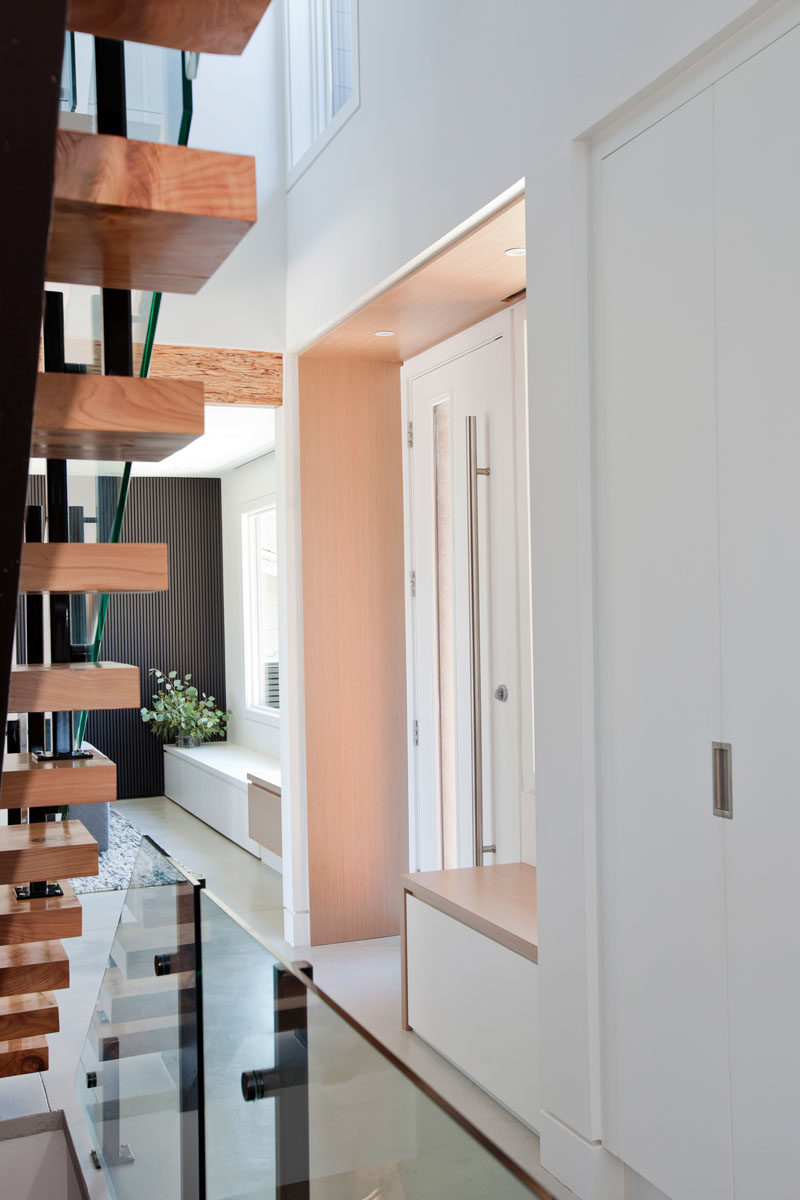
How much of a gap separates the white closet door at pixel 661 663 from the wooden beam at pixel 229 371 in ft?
8.15

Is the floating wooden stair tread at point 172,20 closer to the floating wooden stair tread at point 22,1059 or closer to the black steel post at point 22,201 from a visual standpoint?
the black steel post at point 22,201

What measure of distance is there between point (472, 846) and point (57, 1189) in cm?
182

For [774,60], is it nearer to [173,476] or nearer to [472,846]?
[472,846]

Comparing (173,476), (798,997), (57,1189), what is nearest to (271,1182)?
(798,997)

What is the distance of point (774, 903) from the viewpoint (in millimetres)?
2023

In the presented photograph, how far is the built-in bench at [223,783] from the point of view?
256 inches

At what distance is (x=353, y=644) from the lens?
4801mm

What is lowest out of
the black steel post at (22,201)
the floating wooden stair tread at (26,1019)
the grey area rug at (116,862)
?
the grey area rug at (116,862)

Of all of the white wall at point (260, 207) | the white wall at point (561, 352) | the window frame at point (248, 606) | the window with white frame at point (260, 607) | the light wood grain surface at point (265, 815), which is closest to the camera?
the white wall at point (561, 352)

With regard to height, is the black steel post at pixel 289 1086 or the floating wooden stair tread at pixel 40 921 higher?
the black steel post at pixel 289 1086

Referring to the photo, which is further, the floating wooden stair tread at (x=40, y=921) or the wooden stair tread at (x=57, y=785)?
the floating wooden stair tread at (x=40, y=921)

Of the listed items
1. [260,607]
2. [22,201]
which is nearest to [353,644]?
[260,607]

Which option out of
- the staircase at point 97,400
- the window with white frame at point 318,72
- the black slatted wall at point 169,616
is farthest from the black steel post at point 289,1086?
the black slatted wall at point 169,616

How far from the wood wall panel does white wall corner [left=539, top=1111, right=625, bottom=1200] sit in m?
2.12
